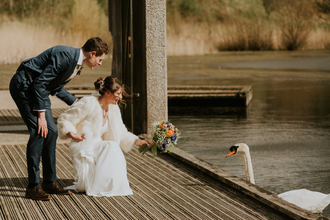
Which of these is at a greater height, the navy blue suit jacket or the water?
the navy blue suit jacket

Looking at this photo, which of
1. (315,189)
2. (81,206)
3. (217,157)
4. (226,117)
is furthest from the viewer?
(226,117)

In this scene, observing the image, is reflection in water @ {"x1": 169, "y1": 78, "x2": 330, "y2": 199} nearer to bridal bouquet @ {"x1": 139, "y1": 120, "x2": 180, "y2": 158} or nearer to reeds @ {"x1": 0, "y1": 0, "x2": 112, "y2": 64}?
bridal bouquet @ {"x1": 139, "y1": 120, "x2": 180, "y2": 158}

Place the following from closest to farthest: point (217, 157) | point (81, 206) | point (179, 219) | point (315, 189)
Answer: point (179, 219) < point (81, 206) < point (315, 189) < point (217, 157)

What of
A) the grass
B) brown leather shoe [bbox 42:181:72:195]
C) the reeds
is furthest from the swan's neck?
the grass

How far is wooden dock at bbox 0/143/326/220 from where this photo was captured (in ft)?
12.1

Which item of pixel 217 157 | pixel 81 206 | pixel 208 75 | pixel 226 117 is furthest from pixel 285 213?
pixel 208 75

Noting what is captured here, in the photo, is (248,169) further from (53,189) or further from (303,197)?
(53,189)

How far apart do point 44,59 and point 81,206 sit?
46.3 inches

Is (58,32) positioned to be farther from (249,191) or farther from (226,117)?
(249,191)

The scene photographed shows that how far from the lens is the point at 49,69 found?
3730 mm

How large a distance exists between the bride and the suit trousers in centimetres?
14

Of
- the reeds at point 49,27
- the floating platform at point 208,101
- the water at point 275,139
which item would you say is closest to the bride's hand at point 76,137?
the water at point 275,139

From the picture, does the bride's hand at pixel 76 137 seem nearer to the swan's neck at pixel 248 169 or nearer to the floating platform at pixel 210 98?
the swan's neck at pixel 248 169

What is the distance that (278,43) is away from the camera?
36.2 metres
